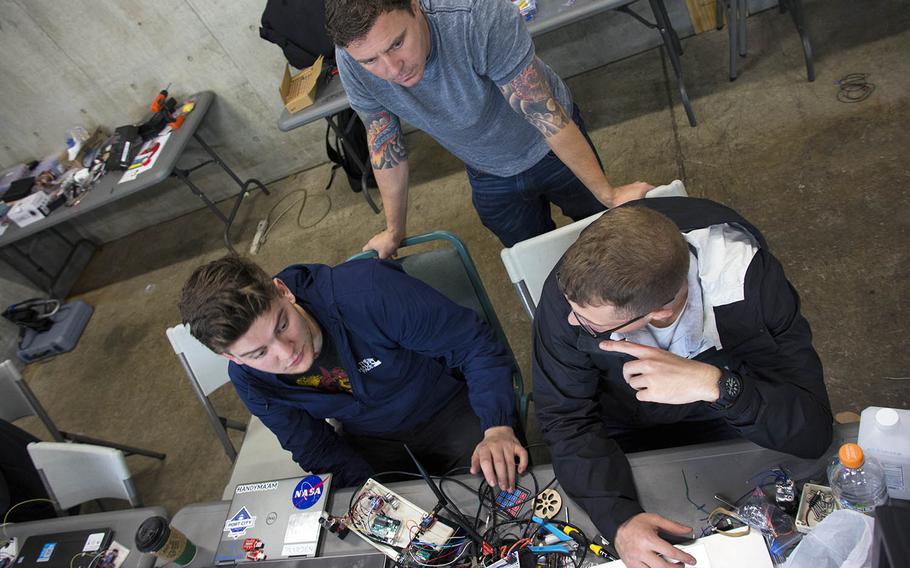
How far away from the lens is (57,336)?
12.8 feet

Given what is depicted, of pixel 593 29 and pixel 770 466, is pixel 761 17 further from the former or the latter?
pixel 770 466

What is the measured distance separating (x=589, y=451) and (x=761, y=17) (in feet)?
10.0

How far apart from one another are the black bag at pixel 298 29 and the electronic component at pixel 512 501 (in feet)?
8.58

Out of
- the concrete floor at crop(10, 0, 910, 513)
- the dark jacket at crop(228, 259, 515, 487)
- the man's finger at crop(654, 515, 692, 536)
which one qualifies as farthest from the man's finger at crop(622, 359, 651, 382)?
the concrete floor at crop(10, 0, 910, 513)

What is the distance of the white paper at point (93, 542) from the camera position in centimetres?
158

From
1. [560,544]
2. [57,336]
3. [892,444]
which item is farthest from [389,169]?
[57,336]

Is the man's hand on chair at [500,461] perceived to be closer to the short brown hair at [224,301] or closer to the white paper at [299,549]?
the white paper at [299,549]

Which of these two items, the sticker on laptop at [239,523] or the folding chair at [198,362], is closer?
the sticker on laptop at [239,523]

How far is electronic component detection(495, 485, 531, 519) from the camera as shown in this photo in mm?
1244

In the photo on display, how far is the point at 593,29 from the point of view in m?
3.49

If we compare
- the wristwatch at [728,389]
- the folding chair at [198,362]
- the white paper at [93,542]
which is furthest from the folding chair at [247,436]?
the wristwatch at [728,389]

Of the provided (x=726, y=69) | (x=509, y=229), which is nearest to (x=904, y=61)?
(x=726, y=69)

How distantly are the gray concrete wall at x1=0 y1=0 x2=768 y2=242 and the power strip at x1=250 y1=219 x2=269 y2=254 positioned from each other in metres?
0.47

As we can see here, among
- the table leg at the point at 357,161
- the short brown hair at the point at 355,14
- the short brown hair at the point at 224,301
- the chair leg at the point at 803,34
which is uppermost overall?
the short brown hair at the point at 355,14
